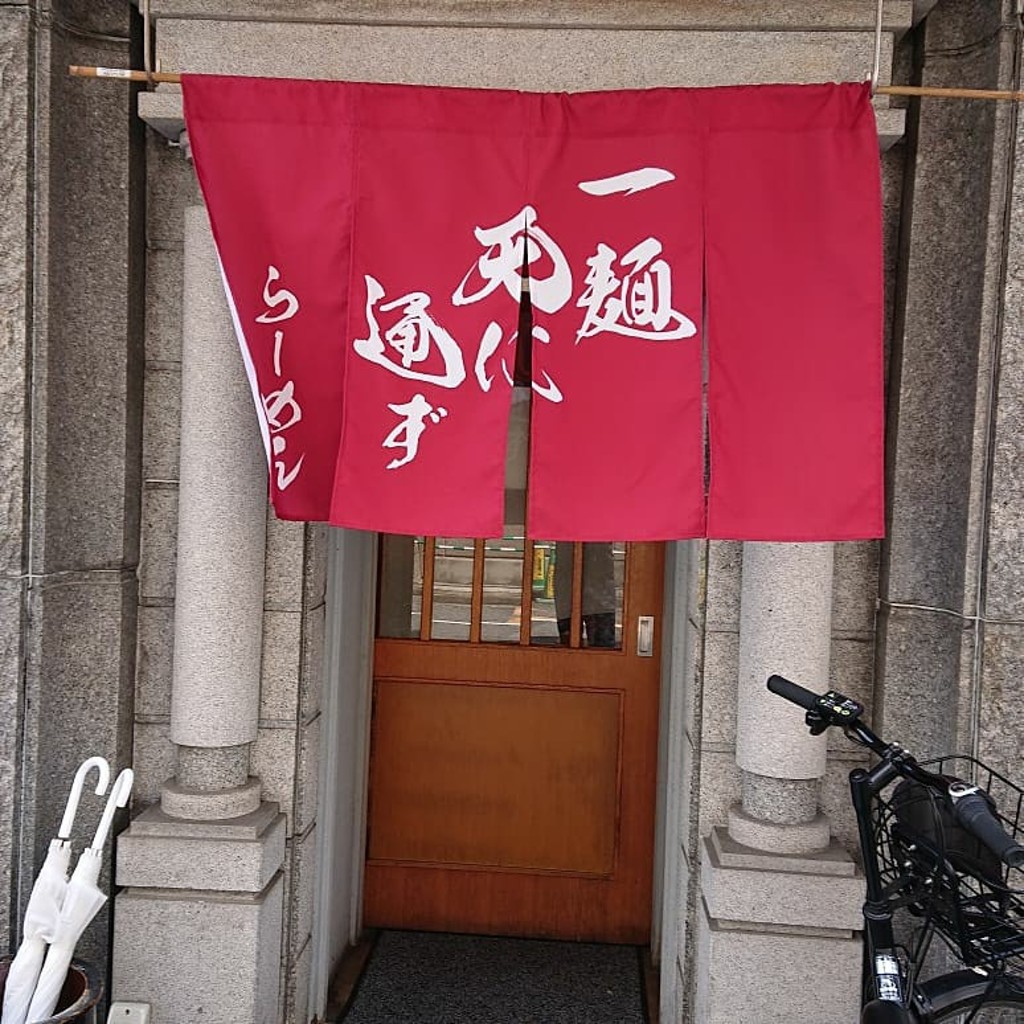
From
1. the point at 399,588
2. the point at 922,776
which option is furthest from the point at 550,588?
the point at 922,776

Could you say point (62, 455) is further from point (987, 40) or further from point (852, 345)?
point (987, 40)

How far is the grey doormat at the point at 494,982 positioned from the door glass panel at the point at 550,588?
1.78 metres

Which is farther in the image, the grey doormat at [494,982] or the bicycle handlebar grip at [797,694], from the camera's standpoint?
the grey doormat at [494,982]

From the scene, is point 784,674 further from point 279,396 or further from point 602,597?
point 279,396

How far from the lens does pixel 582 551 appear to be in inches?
218

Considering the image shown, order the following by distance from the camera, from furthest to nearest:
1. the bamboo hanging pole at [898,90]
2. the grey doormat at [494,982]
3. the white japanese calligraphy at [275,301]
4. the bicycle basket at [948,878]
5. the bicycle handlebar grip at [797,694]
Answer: the grey doormat at [494,982]
the white japanese calligraphy at [275,301]
the bamboo hanging pole at [898,90]
the bicycle handlebar grip at [797,694]
the bicycle basket at [948,878]

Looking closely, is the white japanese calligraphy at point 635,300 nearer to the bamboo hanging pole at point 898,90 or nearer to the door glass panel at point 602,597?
the bamboo hanging pole at point 898,90

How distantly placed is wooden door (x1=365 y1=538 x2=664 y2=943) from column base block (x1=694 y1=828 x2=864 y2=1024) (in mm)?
1610

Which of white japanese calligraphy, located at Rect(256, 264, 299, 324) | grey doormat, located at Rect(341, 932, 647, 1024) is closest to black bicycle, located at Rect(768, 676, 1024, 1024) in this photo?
grey doormat, located at Rect(341, 932, 647, 1024)

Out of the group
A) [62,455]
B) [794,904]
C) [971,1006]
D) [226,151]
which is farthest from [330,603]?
[971,1006]

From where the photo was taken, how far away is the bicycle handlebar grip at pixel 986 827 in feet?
8.30

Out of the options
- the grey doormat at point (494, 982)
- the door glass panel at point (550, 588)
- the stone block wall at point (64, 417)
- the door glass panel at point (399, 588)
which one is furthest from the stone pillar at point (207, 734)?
the door glass panel at point (550, 588)

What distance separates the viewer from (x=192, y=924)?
409 centimetres

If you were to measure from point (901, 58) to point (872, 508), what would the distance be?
6.89 ft
